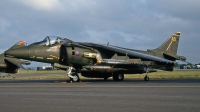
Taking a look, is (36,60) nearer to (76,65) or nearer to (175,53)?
(76,65)

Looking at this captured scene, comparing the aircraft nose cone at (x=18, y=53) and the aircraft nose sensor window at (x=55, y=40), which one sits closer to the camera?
the aircraft nose cone at (x=18, y=53)

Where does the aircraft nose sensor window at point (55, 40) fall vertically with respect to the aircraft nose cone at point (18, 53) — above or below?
above

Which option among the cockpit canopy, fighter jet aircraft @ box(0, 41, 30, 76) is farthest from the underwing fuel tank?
fighter jet aircraft @ box(0, 41, 30, 76)

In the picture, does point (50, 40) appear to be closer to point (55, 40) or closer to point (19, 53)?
point (55, 40)

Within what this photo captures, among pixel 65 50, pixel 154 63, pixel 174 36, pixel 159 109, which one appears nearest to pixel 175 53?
pixel 174 36

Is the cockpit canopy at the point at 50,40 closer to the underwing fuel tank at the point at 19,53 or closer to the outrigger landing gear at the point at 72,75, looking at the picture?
the underwing fuel tank at the point at 19,53

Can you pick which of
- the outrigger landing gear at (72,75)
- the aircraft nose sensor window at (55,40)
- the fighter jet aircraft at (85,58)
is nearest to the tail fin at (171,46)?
the fighter jet aircraft at (85,58)

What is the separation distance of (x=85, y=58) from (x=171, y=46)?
28.0 feet

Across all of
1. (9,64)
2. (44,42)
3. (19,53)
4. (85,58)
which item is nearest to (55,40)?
(44,42)

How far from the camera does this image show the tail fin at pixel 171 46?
23625 millimetres

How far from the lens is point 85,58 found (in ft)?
63.2

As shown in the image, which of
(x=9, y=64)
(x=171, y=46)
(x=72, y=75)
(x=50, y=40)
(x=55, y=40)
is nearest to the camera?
(x=72, y=75)

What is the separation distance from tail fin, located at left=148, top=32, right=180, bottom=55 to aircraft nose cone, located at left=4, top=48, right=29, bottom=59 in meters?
11.4

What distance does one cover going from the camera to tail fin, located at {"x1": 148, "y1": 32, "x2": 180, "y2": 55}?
23625 millimetres
